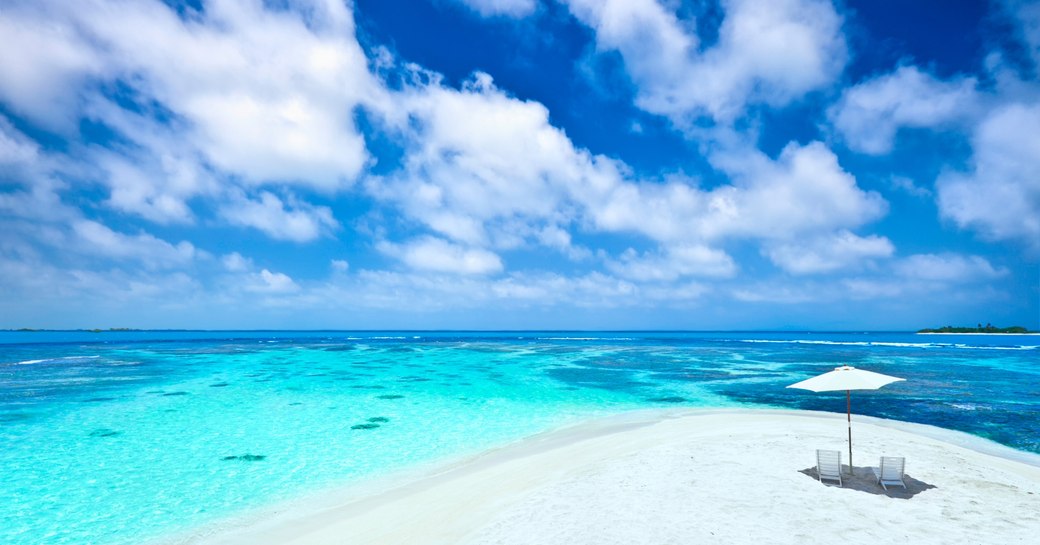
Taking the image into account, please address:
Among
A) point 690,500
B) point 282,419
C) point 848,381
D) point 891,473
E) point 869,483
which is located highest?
point 848,381

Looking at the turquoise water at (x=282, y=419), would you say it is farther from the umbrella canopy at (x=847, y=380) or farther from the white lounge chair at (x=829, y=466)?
the white lounge chair at (x=829, y=466)

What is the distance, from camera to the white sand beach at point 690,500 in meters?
8.16

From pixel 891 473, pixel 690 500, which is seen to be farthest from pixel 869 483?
pixel 690 500

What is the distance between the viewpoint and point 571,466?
12.9 m

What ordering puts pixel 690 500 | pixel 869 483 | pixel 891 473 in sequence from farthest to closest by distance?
pixel 869 483
pixel 891 473
pixel 690 500

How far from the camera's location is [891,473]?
10.1 metres

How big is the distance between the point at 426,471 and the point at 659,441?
7.94m

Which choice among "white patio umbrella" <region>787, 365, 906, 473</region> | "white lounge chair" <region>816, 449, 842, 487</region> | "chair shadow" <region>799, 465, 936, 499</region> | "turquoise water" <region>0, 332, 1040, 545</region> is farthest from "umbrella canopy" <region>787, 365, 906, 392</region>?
"turquoise water" <region>0, 332, 1040, 545</region>

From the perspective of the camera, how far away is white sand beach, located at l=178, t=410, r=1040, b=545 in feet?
26.8

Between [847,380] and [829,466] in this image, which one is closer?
[829,466]

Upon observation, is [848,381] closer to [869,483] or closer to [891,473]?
[891,473]

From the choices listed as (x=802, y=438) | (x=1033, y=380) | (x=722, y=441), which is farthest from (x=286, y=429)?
(x=1033, y=380)

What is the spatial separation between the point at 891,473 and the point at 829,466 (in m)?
1.21

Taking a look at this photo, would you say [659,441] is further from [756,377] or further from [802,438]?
[756,377]
